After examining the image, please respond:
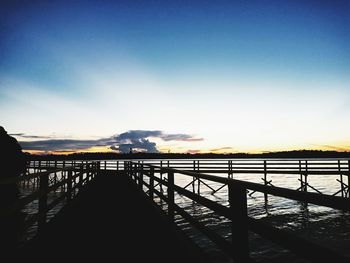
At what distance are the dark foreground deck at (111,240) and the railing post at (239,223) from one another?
1.14m

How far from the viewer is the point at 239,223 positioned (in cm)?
284

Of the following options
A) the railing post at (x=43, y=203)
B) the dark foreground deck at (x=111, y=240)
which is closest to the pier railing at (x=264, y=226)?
the dark foreground deck at (x=111, y=240)

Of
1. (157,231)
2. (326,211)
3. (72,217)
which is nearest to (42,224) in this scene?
(72,217)

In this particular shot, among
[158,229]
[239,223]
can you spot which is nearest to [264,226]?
[239,223]

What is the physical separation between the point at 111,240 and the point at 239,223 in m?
3.31

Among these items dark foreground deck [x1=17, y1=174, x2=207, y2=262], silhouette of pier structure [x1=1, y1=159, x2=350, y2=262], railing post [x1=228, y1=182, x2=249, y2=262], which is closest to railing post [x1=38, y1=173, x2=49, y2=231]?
silhouette of pier structure [x1=1, y1=159, x2=350, y2=262]

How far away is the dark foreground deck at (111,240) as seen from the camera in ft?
14.3

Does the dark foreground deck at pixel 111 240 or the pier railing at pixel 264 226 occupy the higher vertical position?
the pier railing at pixel 264 226

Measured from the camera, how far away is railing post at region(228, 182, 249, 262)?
279 centimetres

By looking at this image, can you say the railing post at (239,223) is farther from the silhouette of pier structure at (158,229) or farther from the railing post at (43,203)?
the railing post at (43,203)

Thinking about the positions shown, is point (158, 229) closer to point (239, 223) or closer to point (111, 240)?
point (111, 240)

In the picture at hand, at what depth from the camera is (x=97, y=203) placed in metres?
9.70

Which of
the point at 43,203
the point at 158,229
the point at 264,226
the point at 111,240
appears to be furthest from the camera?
the point at 158,229

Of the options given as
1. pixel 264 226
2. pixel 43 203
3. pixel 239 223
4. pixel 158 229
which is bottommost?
pixel 158 229
